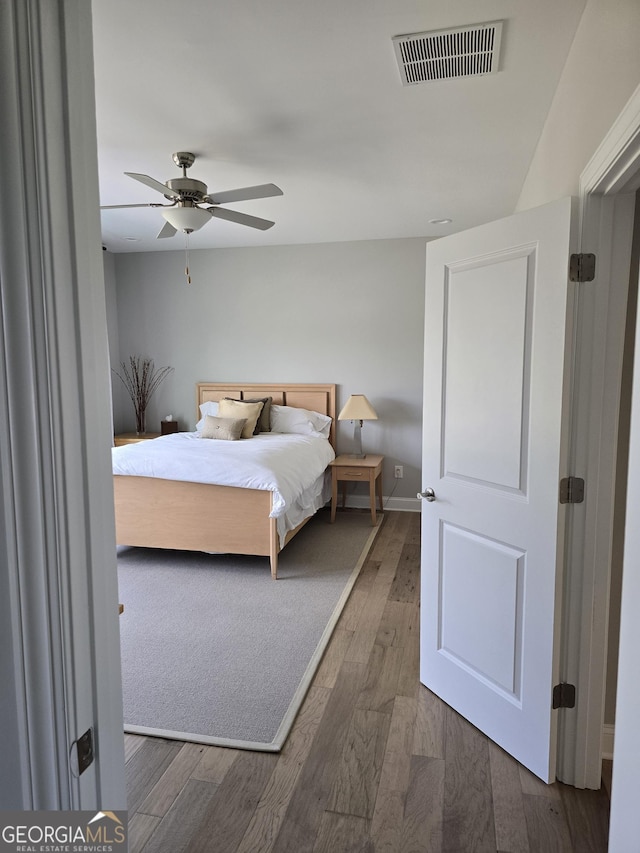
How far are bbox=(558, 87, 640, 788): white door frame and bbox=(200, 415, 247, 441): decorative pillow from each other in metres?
3.36

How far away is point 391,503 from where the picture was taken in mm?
5312

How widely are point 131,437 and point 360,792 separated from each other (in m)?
4.47

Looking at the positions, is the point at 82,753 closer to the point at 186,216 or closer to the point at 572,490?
the point at 572,490

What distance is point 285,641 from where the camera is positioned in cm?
274

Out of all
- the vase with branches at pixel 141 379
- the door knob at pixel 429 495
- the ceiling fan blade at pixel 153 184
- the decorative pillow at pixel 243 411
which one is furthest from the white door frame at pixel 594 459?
the vase with branches at pixel 141 379

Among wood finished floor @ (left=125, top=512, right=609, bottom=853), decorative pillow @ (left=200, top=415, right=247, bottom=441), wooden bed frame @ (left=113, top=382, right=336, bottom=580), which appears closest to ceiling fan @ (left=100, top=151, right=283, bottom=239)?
wooden bed frame @ (left=113, top=382, right=336, bottom=580)

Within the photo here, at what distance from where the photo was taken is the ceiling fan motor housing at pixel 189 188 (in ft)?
9.45

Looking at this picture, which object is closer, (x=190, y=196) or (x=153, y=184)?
(x=153, y=184)

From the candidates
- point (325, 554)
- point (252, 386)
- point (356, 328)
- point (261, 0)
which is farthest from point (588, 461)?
point (252, 386)

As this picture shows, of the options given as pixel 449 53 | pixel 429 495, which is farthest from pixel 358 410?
pixel 449 53

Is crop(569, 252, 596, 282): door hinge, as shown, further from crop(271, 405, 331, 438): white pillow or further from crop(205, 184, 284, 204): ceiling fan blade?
crop(271, 405, 331, 438): white pillow

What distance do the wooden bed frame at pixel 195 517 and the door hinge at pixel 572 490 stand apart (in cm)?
210

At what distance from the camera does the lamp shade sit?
4.87 m

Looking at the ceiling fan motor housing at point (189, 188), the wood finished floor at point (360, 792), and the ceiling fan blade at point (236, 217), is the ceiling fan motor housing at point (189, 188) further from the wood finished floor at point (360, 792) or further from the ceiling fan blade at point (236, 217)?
the wood finished floor at point (360, 792)
